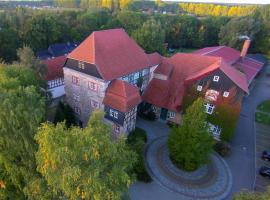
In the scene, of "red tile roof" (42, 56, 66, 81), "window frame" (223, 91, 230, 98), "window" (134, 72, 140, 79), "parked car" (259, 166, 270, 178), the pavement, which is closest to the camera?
the pavement

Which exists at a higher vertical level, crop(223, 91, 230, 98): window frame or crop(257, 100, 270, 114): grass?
crop(223, 91, 230, 98): window frame

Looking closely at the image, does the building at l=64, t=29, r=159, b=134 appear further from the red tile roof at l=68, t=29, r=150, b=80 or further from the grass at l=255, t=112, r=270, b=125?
the grass at l=255, t=112, r=270, b=125

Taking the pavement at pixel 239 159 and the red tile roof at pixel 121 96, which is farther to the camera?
the red tile roof at pixel 121 96

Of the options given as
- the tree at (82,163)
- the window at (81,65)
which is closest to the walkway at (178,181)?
the tree at (82,163)

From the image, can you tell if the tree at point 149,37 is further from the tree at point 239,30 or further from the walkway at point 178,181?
the walkway at point 178,181

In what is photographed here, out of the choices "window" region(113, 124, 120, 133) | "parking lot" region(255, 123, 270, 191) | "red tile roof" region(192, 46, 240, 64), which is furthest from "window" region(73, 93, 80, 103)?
"red tile roof" region(192, 46, 240, 64)

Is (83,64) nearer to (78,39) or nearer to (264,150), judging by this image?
(264,150)

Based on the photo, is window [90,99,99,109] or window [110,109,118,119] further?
window [90,99,99,109]

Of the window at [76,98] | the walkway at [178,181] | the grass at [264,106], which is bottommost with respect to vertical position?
the walkway at [178,181]
